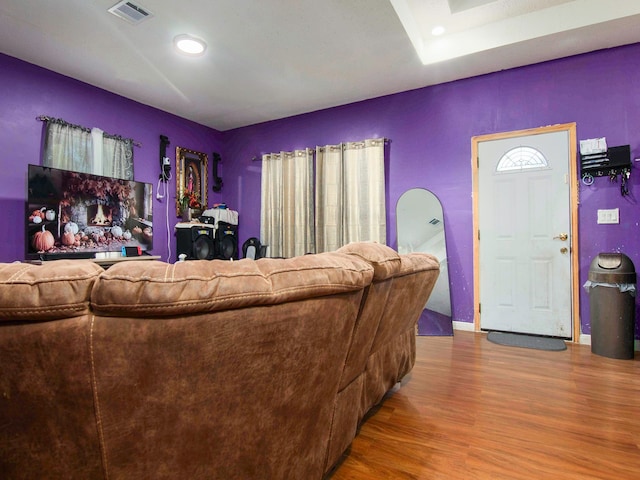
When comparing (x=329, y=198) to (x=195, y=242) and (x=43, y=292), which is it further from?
(x=43, y=292)

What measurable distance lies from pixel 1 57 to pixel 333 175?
353cm

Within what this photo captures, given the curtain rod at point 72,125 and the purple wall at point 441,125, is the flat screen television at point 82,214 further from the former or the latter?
the curtain rod at point 72,125

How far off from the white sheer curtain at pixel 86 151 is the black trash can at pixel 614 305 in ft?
16.5

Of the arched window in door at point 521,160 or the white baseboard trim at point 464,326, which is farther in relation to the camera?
the white baseboard trim at point 464,326

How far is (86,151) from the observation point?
3742mm

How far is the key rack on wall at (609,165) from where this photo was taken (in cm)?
304

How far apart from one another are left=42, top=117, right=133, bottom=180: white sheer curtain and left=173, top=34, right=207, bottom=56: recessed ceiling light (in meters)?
1.52

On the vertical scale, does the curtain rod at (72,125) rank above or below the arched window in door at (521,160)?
above

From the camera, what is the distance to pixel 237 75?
367cm

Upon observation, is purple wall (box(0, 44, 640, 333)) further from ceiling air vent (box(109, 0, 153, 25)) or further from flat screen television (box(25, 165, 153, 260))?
ceiling air vent (box(109, 0, 153, 25))

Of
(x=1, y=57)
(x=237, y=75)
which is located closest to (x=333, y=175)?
(x=237, y=75)

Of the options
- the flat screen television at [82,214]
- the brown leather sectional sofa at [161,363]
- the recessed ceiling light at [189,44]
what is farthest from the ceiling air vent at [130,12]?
Answer: the brown leather sectional sofa at [161,363]

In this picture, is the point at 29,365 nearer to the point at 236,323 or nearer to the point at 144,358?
the point at 144,358

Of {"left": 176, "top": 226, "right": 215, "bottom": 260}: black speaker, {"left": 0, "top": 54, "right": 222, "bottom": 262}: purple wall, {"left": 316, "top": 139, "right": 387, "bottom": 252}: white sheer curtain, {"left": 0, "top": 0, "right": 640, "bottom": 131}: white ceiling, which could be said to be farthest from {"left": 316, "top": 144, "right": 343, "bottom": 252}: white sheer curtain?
{"left": 0, "top": 54, "right": 222, "bottom": 262}: purple wall
